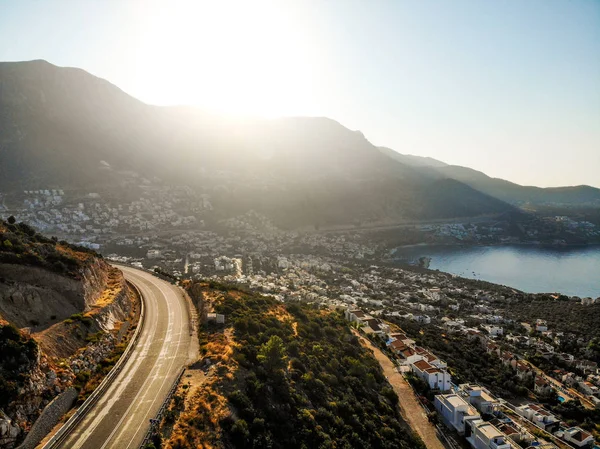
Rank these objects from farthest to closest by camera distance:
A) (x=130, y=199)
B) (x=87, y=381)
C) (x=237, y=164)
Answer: (x=237, y=164) < (x=130, y=199) < (x=87, y=381)

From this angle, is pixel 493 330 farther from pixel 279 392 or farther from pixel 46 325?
pixel 46 325

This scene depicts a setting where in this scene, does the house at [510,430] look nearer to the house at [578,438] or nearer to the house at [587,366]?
the house at [578,438]

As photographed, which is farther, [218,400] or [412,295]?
[412,295]

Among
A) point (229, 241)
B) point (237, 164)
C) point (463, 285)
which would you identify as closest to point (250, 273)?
point (229, 241)

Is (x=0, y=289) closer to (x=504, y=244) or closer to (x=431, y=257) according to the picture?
(x=431, y=257)

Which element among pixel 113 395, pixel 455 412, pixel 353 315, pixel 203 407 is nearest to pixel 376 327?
pixel 353 315

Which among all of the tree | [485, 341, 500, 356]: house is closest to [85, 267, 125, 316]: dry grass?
the tree

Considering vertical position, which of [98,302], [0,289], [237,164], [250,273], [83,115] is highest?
[83,115]
